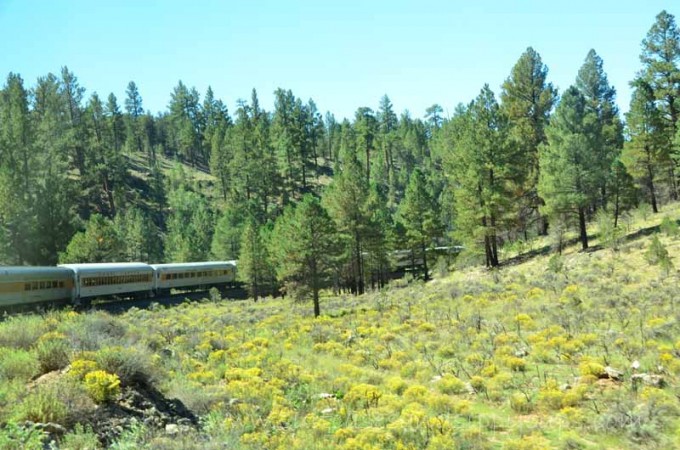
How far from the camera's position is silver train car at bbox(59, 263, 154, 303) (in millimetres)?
36844

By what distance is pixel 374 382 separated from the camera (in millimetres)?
12547

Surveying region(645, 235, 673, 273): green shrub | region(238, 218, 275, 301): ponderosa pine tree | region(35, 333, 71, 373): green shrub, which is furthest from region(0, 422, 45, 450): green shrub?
region(238, 218, 275, 301): ponderosa pine tree

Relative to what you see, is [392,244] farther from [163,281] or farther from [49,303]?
[49,303]

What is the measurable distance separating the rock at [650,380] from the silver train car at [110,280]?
36.2m

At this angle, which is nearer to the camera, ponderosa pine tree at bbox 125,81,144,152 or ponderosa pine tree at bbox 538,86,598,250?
ponderosa pine tree at bbox 538,86,598,250

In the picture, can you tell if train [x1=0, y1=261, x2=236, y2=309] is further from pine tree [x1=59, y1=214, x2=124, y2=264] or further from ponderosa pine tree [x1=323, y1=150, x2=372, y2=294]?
ponderosa pine tree [x1=323, y1=150, x2=372, y2=294]

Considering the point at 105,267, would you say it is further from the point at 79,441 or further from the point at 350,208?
the point at 79,441

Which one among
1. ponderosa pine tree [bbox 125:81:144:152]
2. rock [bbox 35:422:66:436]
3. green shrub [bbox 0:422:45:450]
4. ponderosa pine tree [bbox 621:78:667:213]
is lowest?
rock [bbox 35:422:66:436]

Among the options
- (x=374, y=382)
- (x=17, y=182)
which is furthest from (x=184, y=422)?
(x=17, y=182)

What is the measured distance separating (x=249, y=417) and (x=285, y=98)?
95.0 meters

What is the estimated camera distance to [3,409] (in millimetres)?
6785

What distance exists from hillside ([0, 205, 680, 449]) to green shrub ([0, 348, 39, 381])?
22mm

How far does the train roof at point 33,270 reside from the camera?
98.3ft

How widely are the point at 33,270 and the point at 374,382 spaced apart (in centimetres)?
2829
